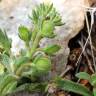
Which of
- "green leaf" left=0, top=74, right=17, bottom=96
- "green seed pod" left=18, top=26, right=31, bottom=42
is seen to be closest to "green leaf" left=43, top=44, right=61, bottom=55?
"green seed pod" left=18, top=26, right=31, bottom=42

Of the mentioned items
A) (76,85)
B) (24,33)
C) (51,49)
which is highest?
(24,33)

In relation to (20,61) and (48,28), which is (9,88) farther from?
(48,28)

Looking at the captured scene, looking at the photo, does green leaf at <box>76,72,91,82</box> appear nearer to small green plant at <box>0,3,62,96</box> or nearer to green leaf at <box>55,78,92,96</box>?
green leaf at <box>55,78,92,96</box>

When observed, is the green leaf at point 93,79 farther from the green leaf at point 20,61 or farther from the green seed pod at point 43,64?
the green leaf at point 20,61

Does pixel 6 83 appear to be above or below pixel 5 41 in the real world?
below

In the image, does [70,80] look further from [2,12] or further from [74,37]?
[2,12]

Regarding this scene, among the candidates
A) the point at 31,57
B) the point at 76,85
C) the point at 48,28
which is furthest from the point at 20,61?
the point at 76,85
